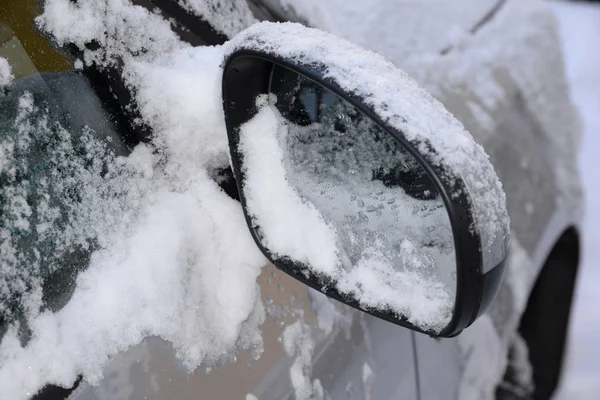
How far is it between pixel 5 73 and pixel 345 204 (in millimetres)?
647

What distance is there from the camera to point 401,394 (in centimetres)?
172

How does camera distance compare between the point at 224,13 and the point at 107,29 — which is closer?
the point at 107,29

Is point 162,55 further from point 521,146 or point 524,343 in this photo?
point 524,343

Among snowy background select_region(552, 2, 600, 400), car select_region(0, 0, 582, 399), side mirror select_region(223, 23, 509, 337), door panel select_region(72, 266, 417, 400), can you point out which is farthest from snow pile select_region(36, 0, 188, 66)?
snowy background select_region(552, 2, 600, 400)

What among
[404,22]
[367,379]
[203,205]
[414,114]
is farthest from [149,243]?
[404,22]

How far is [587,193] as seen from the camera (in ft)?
15.4

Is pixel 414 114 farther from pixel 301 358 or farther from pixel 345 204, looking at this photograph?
pixel 301 358

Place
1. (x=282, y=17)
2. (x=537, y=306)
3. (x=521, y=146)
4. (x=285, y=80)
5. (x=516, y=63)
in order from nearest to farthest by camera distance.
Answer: (x=285, y=80), (x=282, y=17), (x=521, y=146), (x=516, y=63), (x=537, y=306)

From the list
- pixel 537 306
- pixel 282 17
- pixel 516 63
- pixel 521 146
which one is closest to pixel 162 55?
pixel 282 17

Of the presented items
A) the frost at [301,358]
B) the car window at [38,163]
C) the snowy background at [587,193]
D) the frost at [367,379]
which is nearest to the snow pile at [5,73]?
the car window at [38,163]

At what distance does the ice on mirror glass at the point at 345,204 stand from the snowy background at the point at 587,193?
2.33 metres

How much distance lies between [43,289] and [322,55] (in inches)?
24.4

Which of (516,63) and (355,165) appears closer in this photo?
(355,165)

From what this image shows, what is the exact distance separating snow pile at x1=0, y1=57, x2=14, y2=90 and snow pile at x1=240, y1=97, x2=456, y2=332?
1.36 feet
